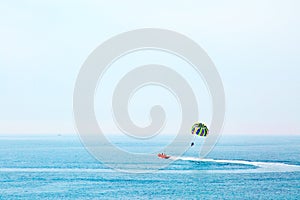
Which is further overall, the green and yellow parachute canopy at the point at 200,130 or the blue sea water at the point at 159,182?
the green and yellow parachute canopy at the point at 200,130

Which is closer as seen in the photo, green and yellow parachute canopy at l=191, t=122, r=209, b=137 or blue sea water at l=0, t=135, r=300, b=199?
blue sea water at l=0, t=135, r=300, b=199

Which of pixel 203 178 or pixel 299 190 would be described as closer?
pixel 299 190

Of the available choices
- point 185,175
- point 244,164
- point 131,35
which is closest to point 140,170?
point 185,175

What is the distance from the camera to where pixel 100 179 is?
98188 mm

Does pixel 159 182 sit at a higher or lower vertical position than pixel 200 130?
lower

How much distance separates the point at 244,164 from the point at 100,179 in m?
47.1

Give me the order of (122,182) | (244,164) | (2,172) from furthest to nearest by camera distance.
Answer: (244,164) → (2,172) → (122,182)

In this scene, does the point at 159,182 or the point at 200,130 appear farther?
the point at 200,130

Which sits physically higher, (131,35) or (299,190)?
(131,35)

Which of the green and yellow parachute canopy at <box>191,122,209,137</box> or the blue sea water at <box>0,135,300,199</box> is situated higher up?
the green and yellow parachute canopy at <box>191,122,209,137</box>

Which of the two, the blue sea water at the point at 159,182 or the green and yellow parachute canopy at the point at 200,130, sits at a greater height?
the green and yellow parachute canopy at the point at 200,130

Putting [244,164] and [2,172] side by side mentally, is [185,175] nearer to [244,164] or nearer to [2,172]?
[244,164]

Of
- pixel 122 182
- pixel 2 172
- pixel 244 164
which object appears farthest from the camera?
pixel 244 164

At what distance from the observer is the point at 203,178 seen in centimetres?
9844
